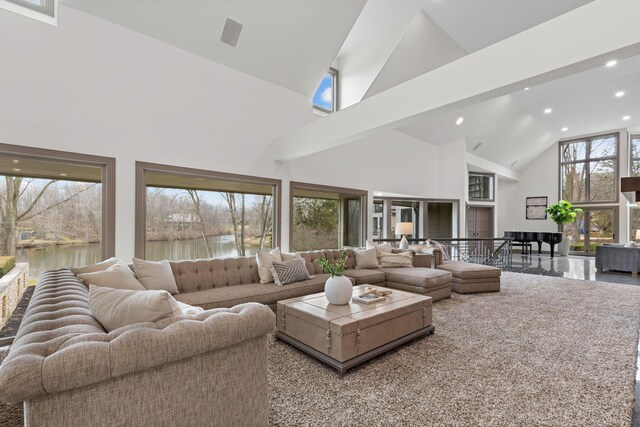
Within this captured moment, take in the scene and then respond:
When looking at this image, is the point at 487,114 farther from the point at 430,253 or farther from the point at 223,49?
the point at 223,49

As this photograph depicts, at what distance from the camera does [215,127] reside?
486 centimetres

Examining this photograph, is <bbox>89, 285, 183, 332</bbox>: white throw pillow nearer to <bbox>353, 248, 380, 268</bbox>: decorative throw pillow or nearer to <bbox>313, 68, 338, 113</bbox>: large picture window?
<bbox>353, 248, 380, 268</bbox>: decorative throw pillow

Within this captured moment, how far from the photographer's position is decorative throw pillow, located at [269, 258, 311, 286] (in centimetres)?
401

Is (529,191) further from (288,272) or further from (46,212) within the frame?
(46,212)

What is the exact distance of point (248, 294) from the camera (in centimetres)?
350

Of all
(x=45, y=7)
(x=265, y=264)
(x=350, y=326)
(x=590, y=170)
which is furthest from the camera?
(x=590, y=170)

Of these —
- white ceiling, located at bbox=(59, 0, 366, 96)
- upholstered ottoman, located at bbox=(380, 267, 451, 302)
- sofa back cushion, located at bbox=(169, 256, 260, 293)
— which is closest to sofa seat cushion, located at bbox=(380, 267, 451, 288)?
upholstered ottoman, located at bbox=(380, 267, 451, 302)

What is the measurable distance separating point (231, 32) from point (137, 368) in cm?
478

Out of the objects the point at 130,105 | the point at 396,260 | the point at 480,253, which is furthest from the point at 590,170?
the point at 130,105

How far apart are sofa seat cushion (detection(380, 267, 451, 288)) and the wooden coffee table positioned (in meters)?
1.19

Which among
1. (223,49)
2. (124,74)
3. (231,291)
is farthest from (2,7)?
(231,291)

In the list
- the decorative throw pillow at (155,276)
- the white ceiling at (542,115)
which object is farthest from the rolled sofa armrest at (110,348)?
the white ceiling at (542,115)

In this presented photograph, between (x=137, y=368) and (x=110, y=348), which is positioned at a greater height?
(x=110, y=348)

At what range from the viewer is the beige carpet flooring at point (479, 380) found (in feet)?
6.43
